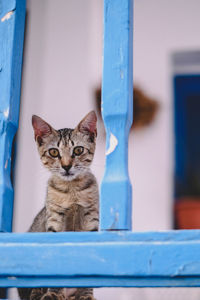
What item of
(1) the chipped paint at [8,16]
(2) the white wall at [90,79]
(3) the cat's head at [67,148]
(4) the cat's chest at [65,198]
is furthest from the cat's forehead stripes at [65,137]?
(2) the white wall at [90,79]

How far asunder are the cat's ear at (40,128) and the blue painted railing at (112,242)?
0.21m

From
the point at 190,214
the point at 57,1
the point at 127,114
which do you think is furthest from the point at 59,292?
the point at 57,1

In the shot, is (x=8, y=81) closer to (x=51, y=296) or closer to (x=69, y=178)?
(x=69, y=178)

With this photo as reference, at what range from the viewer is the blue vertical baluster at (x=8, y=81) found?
1.10 m

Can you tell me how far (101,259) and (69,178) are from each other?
17.5 inches

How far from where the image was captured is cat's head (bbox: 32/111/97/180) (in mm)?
1360

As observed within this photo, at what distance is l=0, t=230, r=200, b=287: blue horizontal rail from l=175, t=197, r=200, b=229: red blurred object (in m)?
2.23

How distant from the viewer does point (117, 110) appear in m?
1.04

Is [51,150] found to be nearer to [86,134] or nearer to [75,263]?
[86,134]

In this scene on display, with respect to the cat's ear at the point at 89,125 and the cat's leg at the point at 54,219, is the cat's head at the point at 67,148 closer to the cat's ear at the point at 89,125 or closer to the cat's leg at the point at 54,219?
the cat's ear at the point at 89,125

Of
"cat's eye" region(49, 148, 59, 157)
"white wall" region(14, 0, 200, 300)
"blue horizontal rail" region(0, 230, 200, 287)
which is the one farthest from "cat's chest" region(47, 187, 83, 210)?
"white wall" region(14, 0, 200, 300)

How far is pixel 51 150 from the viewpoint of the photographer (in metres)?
1.40

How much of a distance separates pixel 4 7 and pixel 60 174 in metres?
0.52

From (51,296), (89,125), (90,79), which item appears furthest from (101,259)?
(90,79)
